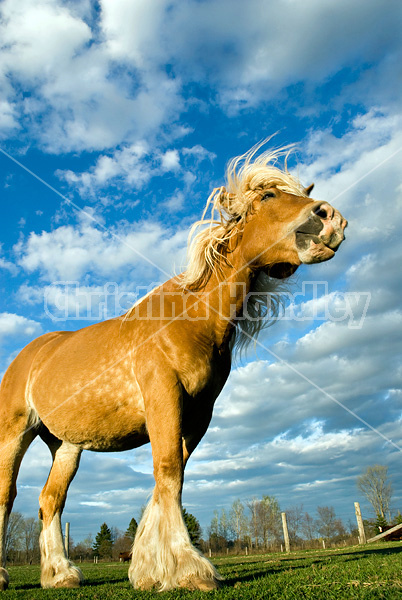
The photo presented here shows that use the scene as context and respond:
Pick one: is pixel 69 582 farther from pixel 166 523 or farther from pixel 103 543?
pixel 103 543

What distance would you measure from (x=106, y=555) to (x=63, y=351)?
5480 centimetres

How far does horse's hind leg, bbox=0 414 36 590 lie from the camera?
505 cm

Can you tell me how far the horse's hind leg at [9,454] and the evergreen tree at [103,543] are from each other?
5365 cm

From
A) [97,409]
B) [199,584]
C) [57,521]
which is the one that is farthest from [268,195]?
[57,521]

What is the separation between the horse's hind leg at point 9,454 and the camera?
5.05m

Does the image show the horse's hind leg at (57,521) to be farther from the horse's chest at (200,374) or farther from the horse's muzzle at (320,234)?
the horse's muzzle at (320,234)

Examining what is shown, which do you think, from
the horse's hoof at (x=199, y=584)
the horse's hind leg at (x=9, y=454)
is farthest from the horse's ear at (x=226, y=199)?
the horse's hind leg at (x=9, y=454)

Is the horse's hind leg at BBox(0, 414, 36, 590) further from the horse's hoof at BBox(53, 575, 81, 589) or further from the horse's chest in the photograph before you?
the horse's chest

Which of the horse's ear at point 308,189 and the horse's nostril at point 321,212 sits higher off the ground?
the horse's ear at point 308,189

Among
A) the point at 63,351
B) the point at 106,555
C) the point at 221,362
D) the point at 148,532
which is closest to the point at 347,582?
the point at 148,532

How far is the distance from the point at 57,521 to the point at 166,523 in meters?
2.57

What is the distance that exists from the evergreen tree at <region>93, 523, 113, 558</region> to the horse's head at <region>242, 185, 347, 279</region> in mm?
56381

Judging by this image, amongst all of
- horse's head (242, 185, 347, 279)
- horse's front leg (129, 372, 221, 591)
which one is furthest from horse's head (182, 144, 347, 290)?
horse's front leg (129, 372, 221, 591)

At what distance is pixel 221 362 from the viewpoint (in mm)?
4352
